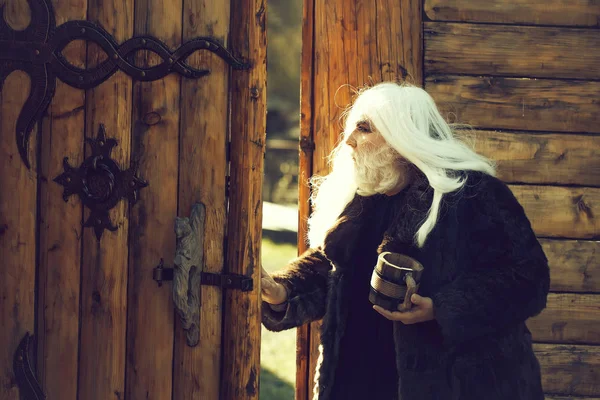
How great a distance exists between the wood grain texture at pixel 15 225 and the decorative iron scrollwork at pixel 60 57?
0.03 metres

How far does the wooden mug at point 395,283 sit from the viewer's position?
103 inches

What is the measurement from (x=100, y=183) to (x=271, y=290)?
730 millimetres

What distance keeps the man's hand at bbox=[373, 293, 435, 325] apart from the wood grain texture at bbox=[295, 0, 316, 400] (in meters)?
1.03

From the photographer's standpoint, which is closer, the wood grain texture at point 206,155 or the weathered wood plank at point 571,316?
the wood grain texture at point 206,155

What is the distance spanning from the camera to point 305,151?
11.9ft

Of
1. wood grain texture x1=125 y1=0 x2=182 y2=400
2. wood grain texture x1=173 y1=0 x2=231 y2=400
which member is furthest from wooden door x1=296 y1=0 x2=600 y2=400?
wood grain texture x1=125 y1=0 x2=182 y2=400

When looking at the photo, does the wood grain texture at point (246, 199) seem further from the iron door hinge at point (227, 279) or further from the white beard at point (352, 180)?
the white beard at point (352, 180)

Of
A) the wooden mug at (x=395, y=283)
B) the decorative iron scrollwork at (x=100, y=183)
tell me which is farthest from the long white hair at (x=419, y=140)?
the decorative iron scrollwork at (x=100, y=183)

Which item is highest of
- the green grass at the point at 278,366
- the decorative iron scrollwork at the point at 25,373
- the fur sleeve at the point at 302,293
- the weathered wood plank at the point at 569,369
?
the fur sleeve at the point at 302,293

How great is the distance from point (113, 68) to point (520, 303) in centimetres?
153

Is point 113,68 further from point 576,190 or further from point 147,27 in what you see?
point 576,190

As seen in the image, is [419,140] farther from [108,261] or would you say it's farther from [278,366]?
[278,366]

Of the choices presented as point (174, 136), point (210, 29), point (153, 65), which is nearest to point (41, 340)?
point (174, 136)

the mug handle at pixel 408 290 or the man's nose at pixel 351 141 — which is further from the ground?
the man's nose at pixel 351 141
